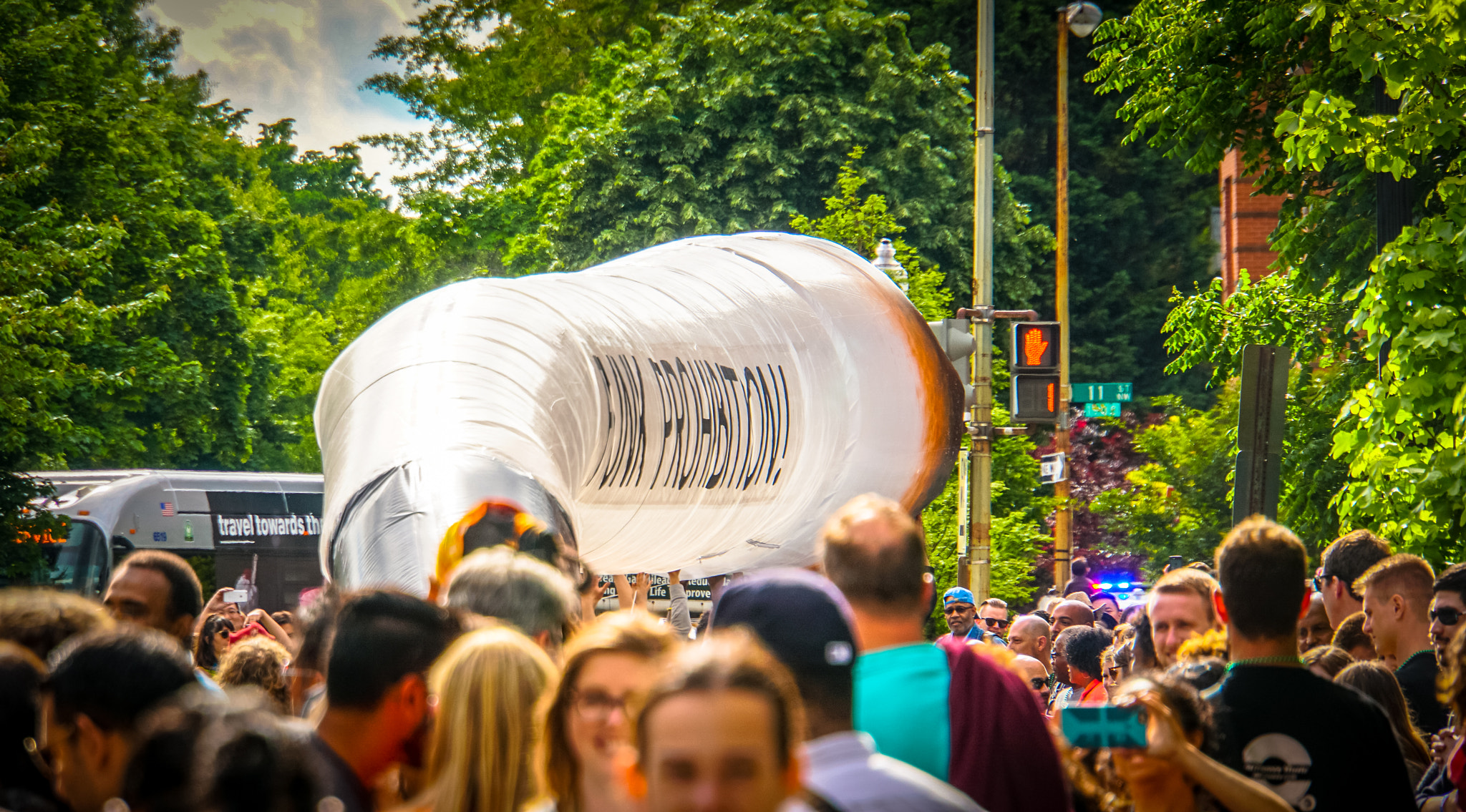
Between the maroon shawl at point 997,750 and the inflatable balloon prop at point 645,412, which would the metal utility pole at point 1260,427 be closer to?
the inflatable balloon prop at point 645,412

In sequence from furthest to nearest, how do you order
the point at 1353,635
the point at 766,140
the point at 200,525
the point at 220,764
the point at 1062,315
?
the point at 766,140
the point at 1062,315
the point at 200,525
the point at 1353,635
the point at 220,764

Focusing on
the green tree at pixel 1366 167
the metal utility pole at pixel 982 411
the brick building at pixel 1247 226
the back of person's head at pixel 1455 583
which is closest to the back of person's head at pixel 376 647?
the back of person's head at pixel 1455 583

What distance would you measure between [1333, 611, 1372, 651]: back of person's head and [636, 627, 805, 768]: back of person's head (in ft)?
16.0

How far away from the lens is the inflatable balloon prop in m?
6.36

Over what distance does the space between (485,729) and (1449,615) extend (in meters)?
4.03

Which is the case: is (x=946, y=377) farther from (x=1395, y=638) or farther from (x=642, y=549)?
(x=1395, y=638)

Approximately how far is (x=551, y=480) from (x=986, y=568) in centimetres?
1026

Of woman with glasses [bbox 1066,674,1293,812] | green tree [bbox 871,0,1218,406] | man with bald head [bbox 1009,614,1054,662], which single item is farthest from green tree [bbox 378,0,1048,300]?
woman with glasses [bbox 1066,674,1293,812]

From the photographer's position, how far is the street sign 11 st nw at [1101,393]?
20.1 metres

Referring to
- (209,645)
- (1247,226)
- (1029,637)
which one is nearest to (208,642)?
(209,645)

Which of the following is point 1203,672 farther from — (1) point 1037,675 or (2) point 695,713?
(1) point 1037,675

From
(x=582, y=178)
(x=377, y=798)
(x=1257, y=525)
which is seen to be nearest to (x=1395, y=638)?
(x=1257, y=525)

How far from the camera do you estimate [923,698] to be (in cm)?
358

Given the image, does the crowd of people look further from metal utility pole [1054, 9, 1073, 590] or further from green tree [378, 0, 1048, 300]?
green tree [378, 0, 1048, 300]
